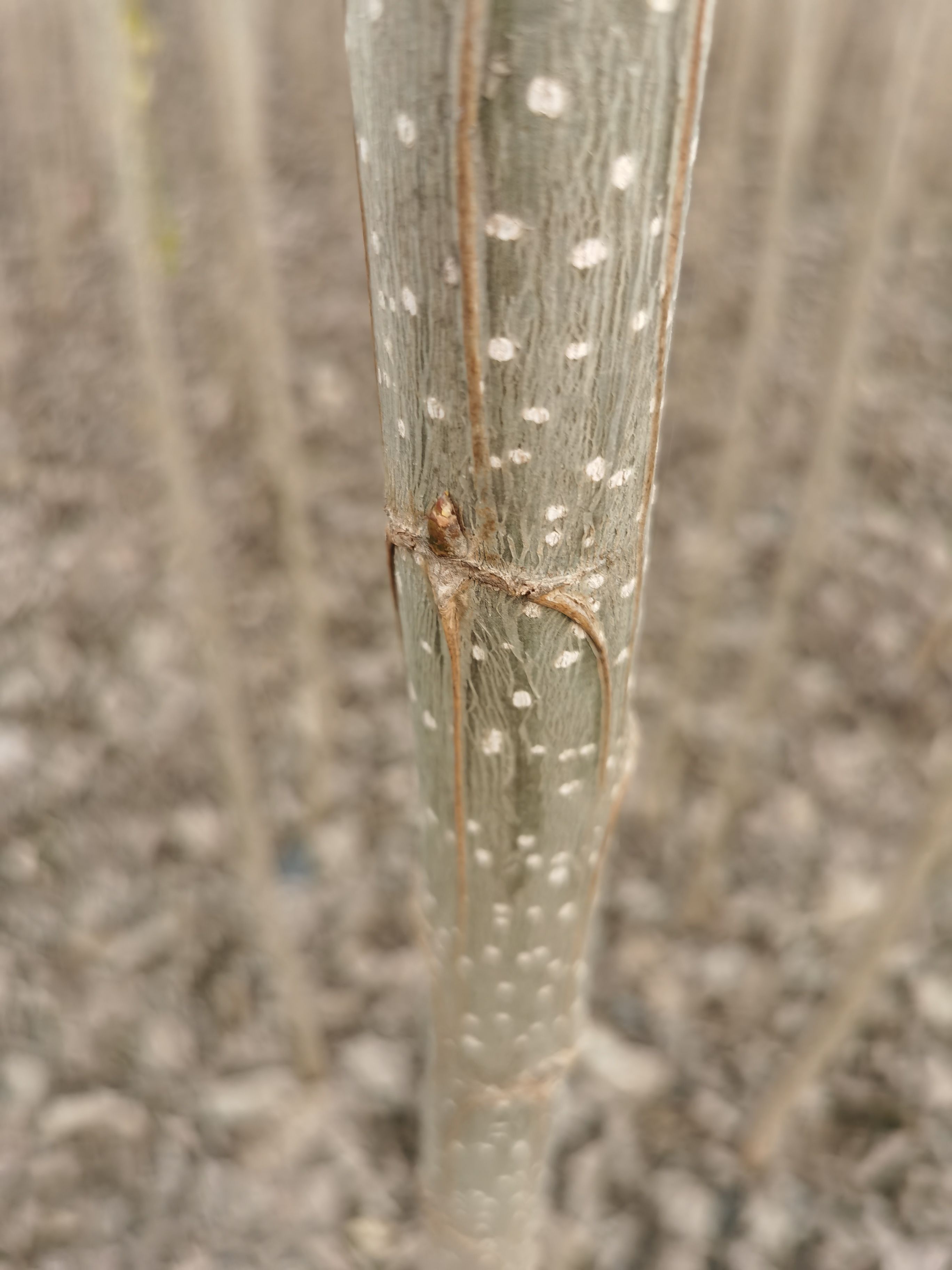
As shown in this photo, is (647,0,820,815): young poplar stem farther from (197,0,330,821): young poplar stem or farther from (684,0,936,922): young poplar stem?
(197,0,330,821): young poplar stem

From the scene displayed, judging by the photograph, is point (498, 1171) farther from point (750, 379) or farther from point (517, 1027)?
point (750, 379)

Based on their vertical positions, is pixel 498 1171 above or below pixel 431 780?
below

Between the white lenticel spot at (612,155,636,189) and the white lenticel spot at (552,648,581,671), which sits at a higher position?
the white lenticel spot at (612,155,636,189)

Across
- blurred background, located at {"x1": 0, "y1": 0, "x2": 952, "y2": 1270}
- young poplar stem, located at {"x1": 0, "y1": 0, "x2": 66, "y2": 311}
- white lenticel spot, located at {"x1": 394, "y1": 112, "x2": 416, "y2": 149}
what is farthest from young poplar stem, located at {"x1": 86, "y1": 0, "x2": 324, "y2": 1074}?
young poplar stem, located at {"x1": 0, "y1": 0, "x2": 66, "y2": 311}

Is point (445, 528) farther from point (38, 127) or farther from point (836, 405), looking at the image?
point (38, 127)

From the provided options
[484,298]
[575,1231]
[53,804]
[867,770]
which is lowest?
[575,1231]

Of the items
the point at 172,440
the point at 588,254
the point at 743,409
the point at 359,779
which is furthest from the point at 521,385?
the point at 359,779

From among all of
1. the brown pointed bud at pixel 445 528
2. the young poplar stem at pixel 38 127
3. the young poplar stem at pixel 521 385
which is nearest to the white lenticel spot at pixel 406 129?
the young poplar stem at pixel 521 385

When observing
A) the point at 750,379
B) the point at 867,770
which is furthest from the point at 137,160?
the point at 867,770
